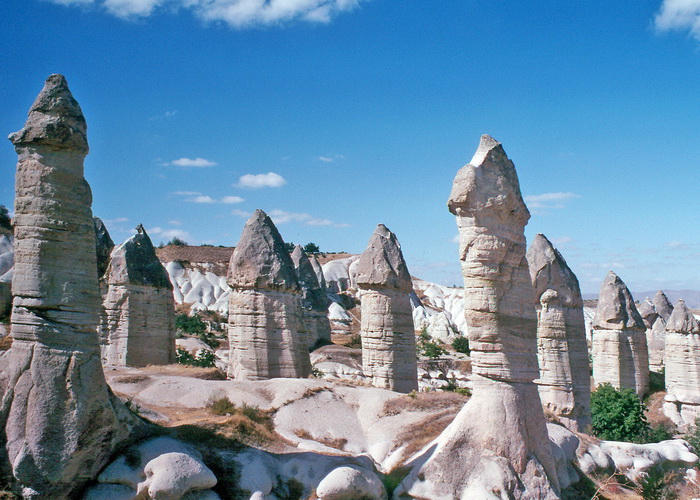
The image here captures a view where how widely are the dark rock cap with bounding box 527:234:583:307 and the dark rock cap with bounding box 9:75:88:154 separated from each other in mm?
11212

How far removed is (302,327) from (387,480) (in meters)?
6.93

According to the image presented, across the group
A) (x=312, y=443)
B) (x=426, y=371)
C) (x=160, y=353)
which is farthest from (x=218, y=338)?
(x=312, y=443)

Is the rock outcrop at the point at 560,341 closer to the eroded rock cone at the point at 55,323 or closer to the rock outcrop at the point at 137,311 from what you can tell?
the rock outcrop at the point at 137,311

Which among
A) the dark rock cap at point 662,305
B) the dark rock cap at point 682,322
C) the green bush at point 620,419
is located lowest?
the green bush at point 620,419

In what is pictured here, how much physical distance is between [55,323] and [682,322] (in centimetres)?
2019

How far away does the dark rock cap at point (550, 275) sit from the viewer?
16.7 m

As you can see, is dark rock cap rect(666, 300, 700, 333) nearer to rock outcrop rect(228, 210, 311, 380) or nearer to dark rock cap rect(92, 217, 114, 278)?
rock outcrop rect(228, 210, 311, 380)

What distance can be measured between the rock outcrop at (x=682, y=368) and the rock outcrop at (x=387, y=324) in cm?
1042

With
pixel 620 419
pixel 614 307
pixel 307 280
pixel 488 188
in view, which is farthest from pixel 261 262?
pixel 614 307

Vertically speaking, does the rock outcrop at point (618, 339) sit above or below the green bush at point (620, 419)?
above

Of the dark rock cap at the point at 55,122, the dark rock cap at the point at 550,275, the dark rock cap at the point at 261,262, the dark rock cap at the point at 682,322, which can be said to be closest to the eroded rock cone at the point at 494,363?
the dark rock cap at the point at 55,122

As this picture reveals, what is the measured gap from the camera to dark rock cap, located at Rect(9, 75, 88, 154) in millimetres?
8992

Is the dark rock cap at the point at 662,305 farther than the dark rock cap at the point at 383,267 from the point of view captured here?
Yes

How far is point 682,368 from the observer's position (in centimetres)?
2248
